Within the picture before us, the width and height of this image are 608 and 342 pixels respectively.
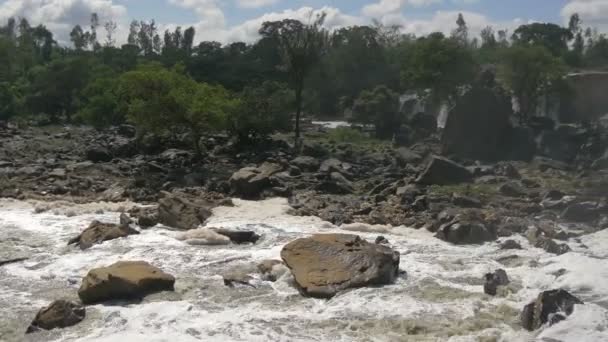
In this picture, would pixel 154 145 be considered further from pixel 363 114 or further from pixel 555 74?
pixel 555 74

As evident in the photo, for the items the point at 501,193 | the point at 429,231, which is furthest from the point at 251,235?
the point at 501,193

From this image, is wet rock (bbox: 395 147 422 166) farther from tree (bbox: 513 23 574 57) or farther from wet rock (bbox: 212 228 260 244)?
tree (bbox: 513 23 574 57)

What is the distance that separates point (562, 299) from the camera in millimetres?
11102

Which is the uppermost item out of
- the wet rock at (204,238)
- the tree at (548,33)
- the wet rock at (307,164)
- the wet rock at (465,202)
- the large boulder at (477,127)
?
the tree at (548,33)

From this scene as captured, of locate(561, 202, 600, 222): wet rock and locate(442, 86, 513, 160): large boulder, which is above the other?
locate(442, 86, 513, 160): large boulder

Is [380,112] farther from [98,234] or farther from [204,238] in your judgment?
[98,234]

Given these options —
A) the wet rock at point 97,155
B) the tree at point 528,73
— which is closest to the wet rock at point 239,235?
the wet rock at point 97,155

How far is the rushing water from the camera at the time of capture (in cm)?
1088

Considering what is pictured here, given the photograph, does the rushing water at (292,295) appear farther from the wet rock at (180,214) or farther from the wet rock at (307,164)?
the wet rock at (307,164)

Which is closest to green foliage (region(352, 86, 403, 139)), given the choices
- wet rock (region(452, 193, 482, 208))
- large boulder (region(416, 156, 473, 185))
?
large boulder (region(416, 156, 473, 185))

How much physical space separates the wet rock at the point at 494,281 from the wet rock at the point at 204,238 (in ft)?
20.5

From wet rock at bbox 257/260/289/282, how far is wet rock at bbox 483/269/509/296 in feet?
12.6

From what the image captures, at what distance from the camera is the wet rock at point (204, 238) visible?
53.4 feet

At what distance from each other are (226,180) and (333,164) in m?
4.72
